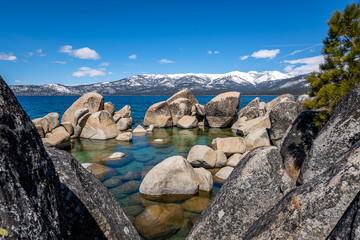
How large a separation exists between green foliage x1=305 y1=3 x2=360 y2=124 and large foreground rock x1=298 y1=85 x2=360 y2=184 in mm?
928

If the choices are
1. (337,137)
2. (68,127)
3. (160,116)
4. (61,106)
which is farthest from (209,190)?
(61,106)

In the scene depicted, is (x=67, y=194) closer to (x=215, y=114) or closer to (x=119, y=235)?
(x=119, y=235)

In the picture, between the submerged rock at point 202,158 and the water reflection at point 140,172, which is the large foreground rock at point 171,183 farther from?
the submerged rock at point 202,158

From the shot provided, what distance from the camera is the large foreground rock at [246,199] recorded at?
5.65m

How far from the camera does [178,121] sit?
32875 millimetres

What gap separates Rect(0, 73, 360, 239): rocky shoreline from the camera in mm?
2068

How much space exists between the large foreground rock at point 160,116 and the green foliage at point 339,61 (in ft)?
84.8

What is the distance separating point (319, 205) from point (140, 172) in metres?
11.4

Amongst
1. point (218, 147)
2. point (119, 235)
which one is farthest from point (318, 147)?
point (218, 147)

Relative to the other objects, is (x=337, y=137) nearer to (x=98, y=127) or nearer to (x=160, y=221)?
(x=160, y=221)

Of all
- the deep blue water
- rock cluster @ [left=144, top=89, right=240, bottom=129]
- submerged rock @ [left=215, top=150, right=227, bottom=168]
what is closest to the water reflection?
submerged rock @ [left=215, top=150, right=227, bottom=168]

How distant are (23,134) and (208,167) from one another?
39.9 feet

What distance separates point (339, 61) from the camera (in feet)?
24.6

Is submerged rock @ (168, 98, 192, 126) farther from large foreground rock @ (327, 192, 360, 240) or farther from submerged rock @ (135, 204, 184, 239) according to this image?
large foreground rock @ (327, 192, 360, 240)
